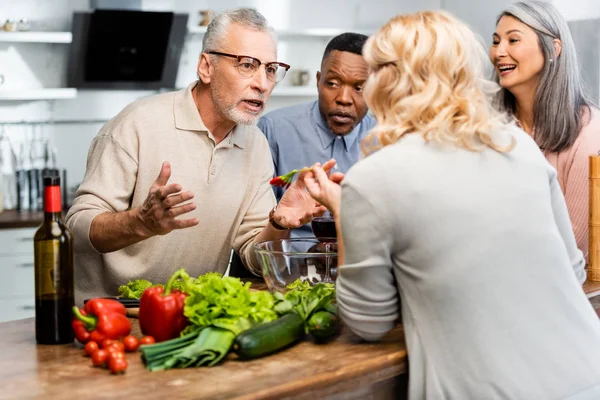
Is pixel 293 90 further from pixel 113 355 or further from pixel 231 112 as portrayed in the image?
pixel 113 355

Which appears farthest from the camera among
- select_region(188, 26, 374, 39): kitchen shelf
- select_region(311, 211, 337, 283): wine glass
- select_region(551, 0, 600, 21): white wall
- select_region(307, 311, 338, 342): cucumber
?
select_region(188, 26, 374, 39): kitchen shelf

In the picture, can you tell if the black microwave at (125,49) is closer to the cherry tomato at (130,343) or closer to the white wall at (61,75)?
the white wall at (61,75)

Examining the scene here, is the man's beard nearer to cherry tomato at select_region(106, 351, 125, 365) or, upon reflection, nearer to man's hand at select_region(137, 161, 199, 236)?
man's hand at select_region(137, 161, 199, 236)

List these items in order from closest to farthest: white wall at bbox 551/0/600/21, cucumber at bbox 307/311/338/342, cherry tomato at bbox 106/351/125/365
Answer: cherry tomato at bbox 106/351/125/365, cucumber at bbox 307/311/338/342, white wall at bbox 551/0/600/21

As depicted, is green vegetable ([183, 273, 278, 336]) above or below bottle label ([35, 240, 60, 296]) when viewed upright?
below

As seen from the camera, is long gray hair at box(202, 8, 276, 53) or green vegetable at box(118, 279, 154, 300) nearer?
green vegetable at box(118, 279, 154, 300)

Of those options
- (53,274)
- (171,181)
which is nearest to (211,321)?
(53,274)

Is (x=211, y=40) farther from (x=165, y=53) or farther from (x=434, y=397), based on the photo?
(x=165, y=53)

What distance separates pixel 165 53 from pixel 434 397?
4.35 m

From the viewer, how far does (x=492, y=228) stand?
6.14 ft

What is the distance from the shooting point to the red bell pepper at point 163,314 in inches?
76.7

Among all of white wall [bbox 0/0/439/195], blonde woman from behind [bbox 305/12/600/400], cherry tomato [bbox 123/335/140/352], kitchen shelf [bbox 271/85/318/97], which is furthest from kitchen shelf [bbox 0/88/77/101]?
blonde woman from behind [bbox 305/12/600/400]

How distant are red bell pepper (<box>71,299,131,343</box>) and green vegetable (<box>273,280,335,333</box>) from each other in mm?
369

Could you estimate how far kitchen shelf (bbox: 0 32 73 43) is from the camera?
525 cm
